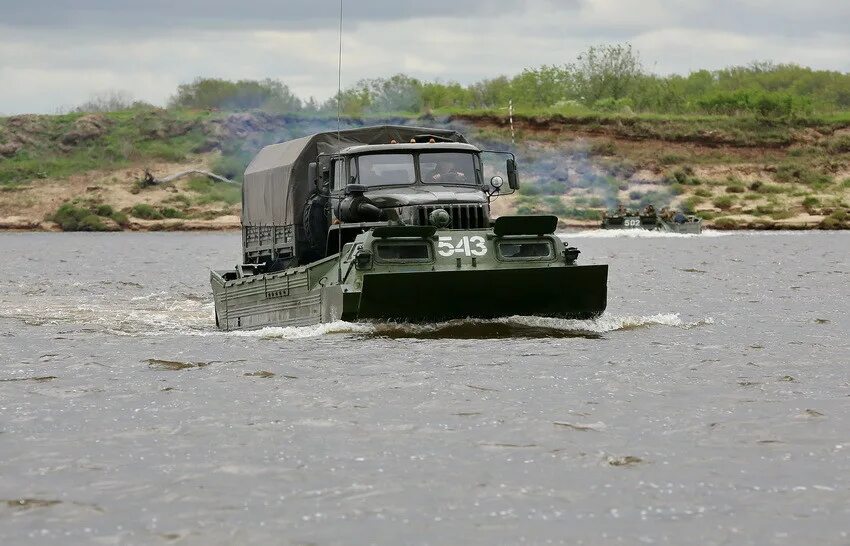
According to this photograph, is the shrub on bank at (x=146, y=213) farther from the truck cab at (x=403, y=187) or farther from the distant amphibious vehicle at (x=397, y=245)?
the truck cab at (x=403, y=187)

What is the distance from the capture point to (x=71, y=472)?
10.6 metres

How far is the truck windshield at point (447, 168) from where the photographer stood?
20469mm

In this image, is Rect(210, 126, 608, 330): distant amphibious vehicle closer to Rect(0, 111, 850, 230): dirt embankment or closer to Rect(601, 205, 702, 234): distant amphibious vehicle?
Rect(601, 205, 702, 234): distant amphibious vehicle

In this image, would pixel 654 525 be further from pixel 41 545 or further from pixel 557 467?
A: pixel 41 545

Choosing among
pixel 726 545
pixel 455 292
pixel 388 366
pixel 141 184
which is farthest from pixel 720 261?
pixel 141 184

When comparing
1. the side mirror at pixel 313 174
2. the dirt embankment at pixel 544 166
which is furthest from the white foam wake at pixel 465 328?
the dirt embankment at pixel 544 166

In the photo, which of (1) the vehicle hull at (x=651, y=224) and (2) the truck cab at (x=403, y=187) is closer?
(2) the truck cab at (x=403, y=187)

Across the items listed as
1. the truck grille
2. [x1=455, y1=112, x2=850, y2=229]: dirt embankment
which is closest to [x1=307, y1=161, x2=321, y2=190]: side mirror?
the truck grille

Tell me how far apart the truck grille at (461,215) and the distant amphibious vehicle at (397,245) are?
0.5 inches

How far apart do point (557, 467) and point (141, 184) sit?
78454mm

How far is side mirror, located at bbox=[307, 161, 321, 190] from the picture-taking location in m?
20.8

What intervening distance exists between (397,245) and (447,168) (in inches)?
91.1

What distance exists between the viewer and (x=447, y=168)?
20.6 metres

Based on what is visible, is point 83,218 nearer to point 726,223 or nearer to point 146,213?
point 146,213
